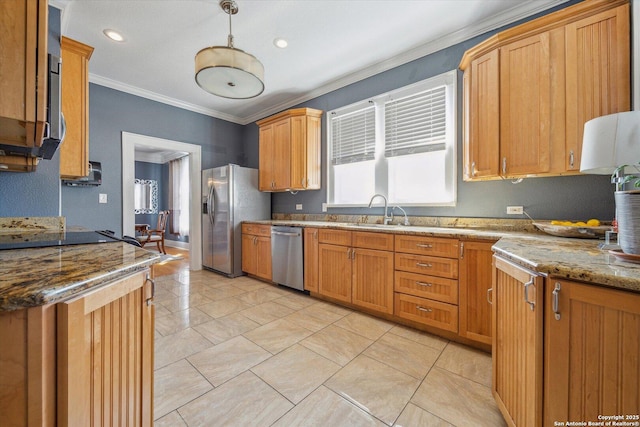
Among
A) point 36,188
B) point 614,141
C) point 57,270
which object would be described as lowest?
point 57,270

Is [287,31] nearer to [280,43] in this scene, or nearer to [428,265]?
[280,43]

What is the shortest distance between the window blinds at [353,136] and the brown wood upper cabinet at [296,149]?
270 millimetres

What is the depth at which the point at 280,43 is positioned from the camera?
8.93 feet

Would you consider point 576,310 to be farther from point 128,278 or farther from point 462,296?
point 128,278

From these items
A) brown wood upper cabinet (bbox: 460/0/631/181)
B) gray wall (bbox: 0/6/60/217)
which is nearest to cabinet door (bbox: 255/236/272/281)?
gray wall (bbox: 0/6/60/217)

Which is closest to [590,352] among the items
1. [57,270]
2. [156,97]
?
[57,270]

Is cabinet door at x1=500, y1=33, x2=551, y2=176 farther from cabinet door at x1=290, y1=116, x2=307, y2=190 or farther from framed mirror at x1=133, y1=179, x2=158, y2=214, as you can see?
framed mirror at x1=133, y1=179, x2=158, y2=214

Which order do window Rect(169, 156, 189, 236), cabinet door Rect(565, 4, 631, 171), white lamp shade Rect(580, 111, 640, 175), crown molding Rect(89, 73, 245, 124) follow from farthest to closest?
1. window Rect(169, 156, 189, 236)
2. crown molding Rect(89, 73, 245, 124)
3. cabinet door Rect(565, 4, 631, 171)
4. white lamp shade Rect(580, 111, 640, 175)

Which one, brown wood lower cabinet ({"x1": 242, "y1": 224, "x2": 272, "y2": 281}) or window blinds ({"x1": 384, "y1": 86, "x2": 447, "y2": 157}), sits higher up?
window blinds ({"x1": 384, "y1": 86, "x2": 447, "y2": 157})

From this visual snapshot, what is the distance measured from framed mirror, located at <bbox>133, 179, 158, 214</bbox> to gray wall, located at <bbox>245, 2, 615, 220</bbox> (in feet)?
19.5

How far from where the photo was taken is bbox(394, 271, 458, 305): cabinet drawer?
2053mm

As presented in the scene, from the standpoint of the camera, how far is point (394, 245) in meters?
2.35

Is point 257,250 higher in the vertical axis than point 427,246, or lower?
lower

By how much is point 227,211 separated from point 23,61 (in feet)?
10.2
